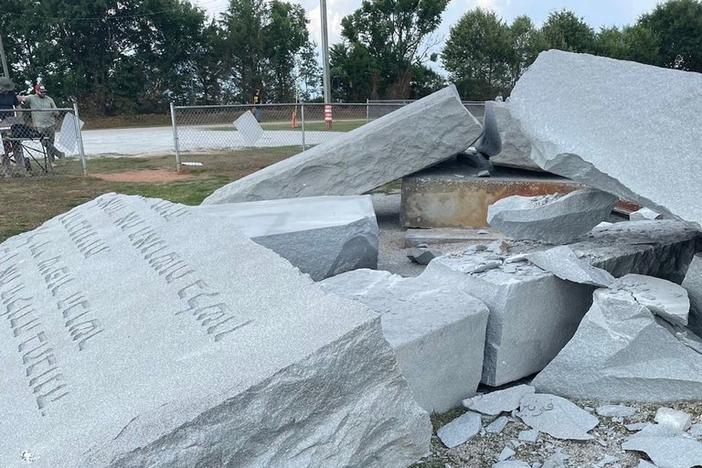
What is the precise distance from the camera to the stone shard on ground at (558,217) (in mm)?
2967

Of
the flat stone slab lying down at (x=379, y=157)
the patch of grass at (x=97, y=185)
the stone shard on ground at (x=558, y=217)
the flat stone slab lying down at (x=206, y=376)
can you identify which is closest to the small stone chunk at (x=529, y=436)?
the flat stone slab lying down at (x=206, y=376)

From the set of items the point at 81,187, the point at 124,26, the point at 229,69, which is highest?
the point at 124,26

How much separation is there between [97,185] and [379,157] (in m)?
5.28

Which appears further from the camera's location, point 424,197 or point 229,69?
point 229,69

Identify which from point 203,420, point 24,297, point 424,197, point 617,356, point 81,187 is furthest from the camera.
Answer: point 81,187

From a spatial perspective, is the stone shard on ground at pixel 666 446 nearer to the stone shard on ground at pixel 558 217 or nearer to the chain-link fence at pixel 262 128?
the stone shard on ground at pixel 558 217

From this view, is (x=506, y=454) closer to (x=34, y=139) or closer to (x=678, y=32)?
(x=34, y=139)

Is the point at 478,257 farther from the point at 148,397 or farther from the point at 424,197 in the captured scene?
the point at 424,197

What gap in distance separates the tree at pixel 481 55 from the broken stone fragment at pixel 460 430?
1275 inches

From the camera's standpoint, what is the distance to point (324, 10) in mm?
20016

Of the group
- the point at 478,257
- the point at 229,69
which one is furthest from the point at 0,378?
the point at 229,69

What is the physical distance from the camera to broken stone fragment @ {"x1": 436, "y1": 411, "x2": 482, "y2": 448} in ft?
7.33

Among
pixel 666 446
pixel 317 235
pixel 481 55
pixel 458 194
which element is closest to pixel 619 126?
pixel 666 446

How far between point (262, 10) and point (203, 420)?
3671cm
